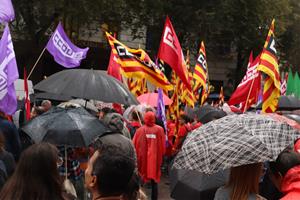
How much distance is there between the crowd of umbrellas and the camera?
3.18 metres

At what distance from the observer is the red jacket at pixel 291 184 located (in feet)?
10.6

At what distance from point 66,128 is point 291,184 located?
3019 millimetres

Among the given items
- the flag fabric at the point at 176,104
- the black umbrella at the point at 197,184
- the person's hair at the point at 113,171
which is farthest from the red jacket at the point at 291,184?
the flag fabric at the point at 176,104

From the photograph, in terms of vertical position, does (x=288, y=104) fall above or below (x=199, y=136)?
below

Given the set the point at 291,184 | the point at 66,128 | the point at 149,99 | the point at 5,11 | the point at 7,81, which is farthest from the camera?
the point at 149,99

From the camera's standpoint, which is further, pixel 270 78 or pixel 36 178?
pixel 270 78

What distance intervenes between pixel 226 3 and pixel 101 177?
2329 cm

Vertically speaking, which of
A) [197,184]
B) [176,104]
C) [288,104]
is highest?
[197,184]

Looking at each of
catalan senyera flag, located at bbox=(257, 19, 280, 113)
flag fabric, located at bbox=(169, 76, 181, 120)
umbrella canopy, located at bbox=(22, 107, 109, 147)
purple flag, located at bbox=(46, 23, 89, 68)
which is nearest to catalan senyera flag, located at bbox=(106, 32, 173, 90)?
catalan senyera flag, located at bbox=(257, 19, 280, 113)

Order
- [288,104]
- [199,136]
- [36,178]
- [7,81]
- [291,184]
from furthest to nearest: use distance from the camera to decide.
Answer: [288,104]
[7,81]
[199,136]
[291,184]
[36,178]

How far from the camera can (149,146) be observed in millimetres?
8617

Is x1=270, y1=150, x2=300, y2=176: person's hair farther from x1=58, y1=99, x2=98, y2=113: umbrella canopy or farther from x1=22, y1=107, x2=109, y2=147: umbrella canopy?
x1=58, y1=99, x2=98, y2=113: umbrella canopy

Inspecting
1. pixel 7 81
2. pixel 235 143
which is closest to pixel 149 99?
pixel 7 81

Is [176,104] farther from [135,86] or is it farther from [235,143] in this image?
[235,143]
